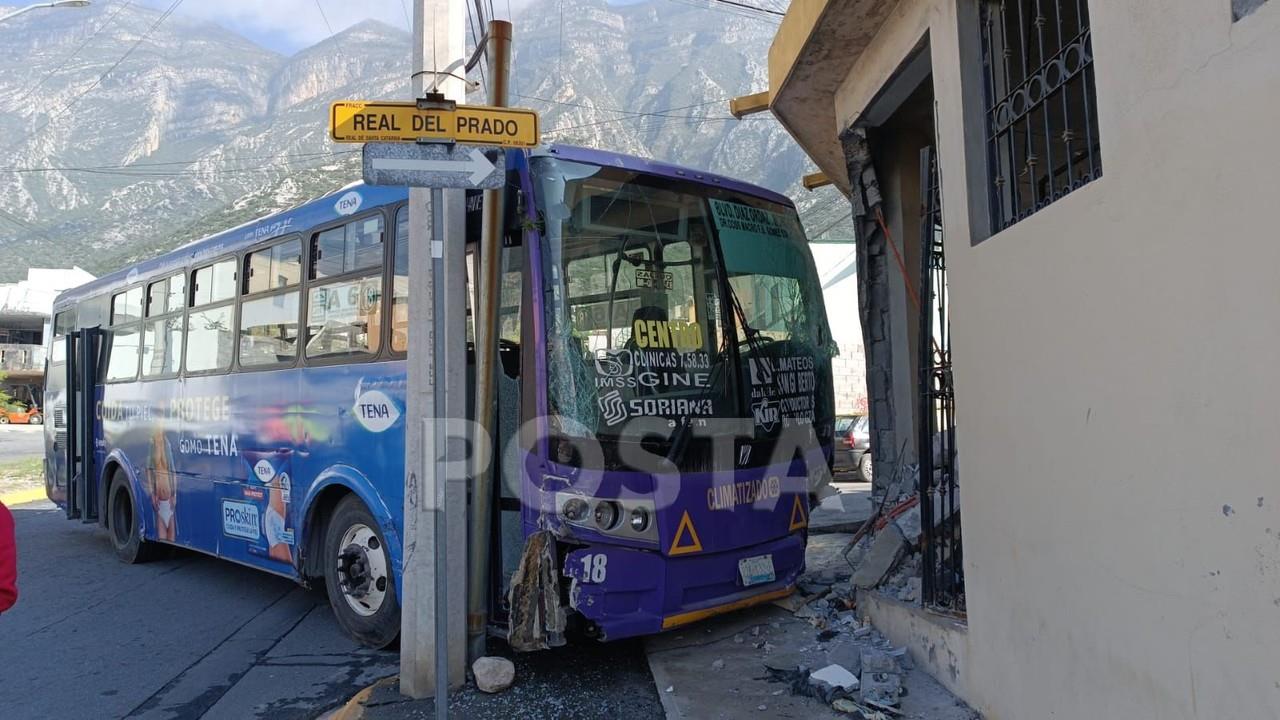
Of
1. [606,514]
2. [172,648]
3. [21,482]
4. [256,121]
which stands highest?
[256,121]

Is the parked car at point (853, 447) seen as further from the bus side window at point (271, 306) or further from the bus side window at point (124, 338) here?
the bus side window at point (124, 338)

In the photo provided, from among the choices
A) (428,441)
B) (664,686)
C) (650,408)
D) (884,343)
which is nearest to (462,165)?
(428,441)

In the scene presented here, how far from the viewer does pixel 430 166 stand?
4.03 m

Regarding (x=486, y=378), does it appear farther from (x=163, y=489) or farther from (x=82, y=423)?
(x=82, y=423)

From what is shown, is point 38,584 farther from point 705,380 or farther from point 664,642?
point 705,380

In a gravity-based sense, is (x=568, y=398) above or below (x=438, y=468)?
above

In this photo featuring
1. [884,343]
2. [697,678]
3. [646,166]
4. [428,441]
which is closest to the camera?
[428,441]

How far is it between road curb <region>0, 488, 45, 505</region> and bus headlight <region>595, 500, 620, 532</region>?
15031 mm

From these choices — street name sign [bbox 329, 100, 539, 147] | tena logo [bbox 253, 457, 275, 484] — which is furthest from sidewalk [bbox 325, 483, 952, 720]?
street name sign [bbox 329, 100, 539, 147]

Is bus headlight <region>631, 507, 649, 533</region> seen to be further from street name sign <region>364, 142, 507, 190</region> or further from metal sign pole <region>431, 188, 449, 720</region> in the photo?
street name sign <region>364, 142, 507, 190</region>

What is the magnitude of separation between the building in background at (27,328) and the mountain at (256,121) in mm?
6619

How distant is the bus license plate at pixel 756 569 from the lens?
17.6 ft

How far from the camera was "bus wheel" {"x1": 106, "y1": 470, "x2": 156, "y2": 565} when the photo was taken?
9133 millimetres

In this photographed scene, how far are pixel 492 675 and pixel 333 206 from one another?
352 centimetres
